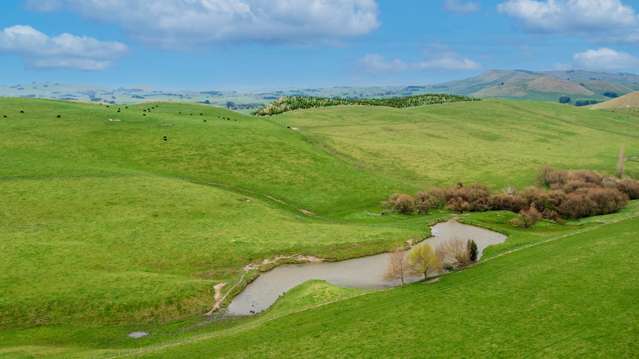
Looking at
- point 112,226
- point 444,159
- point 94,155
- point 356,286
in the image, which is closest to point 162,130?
point 94,155

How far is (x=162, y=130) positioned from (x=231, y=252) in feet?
225

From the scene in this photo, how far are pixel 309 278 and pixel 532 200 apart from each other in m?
52.3

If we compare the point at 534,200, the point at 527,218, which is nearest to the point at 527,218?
the point at 527,218

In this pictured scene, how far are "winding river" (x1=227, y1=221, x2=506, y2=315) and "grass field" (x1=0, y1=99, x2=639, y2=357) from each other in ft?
8.65

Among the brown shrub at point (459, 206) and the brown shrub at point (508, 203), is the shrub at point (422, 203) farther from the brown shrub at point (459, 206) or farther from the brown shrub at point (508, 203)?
the brown shrub at point (508, 203)

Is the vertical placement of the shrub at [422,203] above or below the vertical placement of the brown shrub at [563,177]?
below

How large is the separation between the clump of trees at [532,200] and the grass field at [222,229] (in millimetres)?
5217

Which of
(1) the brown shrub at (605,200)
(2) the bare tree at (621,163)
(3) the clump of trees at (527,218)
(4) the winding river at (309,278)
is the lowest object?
(4) the winding river at (309,278)

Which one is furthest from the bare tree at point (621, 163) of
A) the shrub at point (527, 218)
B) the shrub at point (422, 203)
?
the shrub at point (422, 203)

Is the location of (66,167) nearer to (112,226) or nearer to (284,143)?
(112,226)

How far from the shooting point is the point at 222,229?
74812 millimetres

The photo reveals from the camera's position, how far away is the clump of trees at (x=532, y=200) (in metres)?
93.2

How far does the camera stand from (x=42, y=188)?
83000 millimetres

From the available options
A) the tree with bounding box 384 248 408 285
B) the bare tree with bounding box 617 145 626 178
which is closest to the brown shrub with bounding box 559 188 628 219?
the bare tree with bounding box 617 145 626 178
